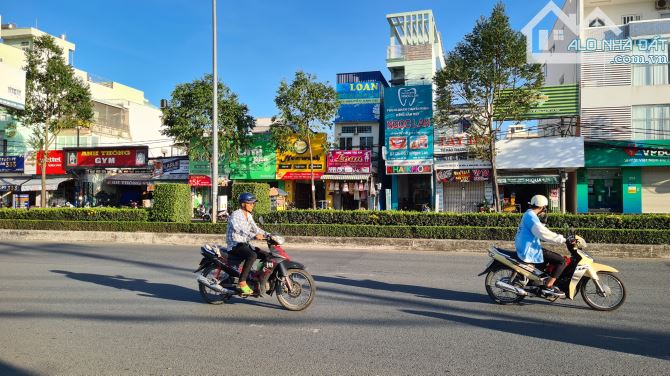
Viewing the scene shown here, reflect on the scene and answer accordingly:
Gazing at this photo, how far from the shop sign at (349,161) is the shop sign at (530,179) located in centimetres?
715

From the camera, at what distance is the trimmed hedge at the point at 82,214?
17.6 metres

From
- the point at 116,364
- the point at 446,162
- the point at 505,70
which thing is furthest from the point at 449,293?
the point at 446,162

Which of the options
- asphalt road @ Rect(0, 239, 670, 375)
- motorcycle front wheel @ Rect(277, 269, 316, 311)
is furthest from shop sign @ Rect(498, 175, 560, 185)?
motorcycle front wheel @ Rect(277, 269, 316, 311)

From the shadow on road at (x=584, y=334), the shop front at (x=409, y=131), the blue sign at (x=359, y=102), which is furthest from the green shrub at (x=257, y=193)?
the shadow on road at (x=584, y=334)

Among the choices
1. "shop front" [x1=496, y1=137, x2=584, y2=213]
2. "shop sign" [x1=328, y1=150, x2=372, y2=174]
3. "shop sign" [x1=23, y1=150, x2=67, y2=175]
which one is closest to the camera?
"shop front" [x1=496, y1=137, x2=584, y2=213]

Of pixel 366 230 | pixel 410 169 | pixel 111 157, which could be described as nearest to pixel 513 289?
pixel 366 230

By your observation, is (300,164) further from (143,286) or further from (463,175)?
(143,286)

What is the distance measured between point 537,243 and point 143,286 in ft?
21.6

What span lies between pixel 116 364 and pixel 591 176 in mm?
24114

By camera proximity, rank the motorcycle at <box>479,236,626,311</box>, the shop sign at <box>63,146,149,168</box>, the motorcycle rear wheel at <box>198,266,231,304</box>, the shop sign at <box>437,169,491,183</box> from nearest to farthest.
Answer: the motorcycle at <box>479,236,626,311</box>
the motorcycle rear wheel at <box>198,266,231,304</box>
the shop sign at <box>437,169,491,183</box>
the shop sign at <box>63,146,149,168</box>

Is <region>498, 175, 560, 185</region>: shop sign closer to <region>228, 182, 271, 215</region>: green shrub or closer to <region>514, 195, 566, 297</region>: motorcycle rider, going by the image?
<region>228, 182, 271, 215</region>: green shrub

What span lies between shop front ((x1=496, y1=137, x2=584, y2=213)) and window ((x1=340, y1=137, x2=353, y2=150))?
27.4 feet

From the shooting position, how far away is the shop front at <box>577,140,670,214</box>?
2123 cm

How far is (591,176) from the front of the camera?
22562mm
